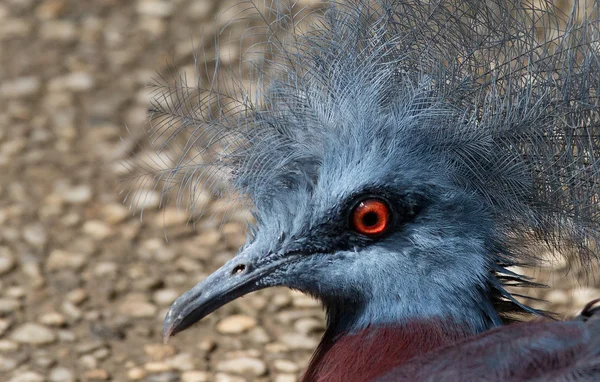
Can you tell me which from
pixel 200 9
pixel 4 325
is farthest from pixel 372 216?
pixel 200 9

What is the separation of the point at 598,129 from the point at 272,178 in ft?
2.78

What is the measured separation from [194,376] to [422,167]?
150cm

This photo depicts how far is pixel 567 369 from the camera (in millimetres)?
1913

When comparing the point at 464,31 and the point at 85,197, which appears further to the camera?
the point at 85,197

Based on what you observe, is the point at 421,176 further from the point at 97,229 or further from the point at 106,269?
the point at 97,229

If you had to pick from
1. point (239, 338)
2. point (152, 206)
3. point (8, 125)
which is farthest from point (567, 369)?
point (8, 125)

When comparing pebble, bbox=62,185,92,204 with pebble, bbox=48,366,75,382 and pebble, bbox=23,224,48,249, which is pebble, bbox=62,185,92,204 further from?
pebble, bbox=48,366,75,382

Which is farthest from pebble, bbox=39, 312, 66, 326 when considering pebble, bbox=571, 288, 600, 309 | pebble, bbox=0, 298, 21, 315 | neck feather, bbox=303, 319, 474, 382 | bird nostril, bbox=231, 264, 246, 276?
pebble, bbox=571, 288, 600, 309

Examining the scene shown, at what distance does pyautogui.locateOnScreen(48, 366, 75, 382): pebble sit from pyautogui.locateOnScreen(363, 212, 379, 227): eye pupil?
157cm

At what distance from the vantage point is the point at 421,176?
7.10ft

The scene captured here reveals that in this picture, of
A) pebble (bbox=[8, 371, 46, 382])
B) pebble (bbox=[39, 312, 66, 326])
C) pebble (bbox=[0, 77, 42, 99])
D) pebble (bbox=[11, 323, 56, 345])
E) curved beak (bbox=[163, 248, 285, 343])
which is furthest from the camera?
pebble (bbox=[0, 77, 42, 99])

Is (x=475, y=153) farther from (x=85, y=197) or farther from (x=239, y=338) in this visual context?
(x=85, y=197)

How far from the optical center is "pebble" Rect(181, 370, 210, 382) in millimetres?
3230

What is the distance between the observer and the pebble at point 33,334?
11.0ft
